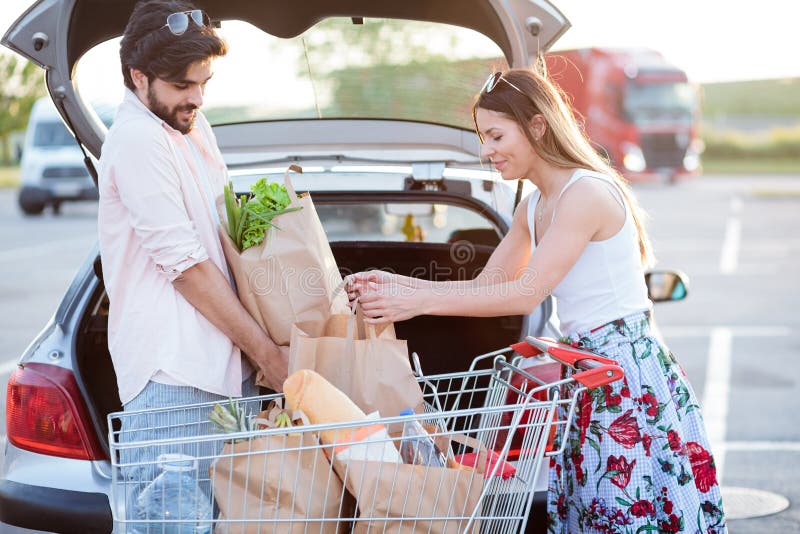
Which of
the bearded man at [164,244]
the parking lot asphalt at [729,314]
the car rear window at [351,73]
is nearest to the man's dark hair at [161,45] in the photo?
the bearded man at [164,244]

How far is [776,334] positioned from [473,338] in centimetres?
513

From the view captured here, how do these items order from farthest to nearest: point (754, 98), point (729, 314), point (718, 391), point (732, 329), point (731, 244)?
point (754, 98) < point (731, 244) < point (729, 314) < point (732, 329) < point (718, 391)

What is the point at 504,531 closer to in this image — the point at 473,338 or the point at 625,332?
the point at 625,332

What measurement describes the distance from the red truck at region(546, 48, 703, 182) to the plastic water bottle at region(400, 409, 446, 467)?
81.3 feet

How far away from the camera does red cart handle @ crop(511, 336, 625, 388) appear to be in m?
2.16

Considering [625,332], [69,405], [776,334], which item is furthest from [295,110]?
[776,334]

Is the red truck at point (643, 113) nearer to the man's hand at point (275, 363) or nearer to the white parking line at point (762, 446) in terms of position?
the white parking line at point (762, 446)

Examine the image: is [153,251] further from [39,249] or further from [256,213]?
[39,249]

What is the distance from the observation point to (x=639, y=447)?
246cm

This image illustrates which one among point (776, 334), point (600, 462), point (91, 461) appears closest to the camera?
point (600, 462)

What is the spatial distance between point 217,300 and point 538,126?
975mm

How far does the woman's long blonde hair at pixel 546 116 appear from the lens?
2.54 meters

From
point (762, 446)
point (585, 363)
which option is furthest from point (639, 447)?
point (762, 446)

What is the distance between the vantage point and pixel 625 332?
8.24 ft
